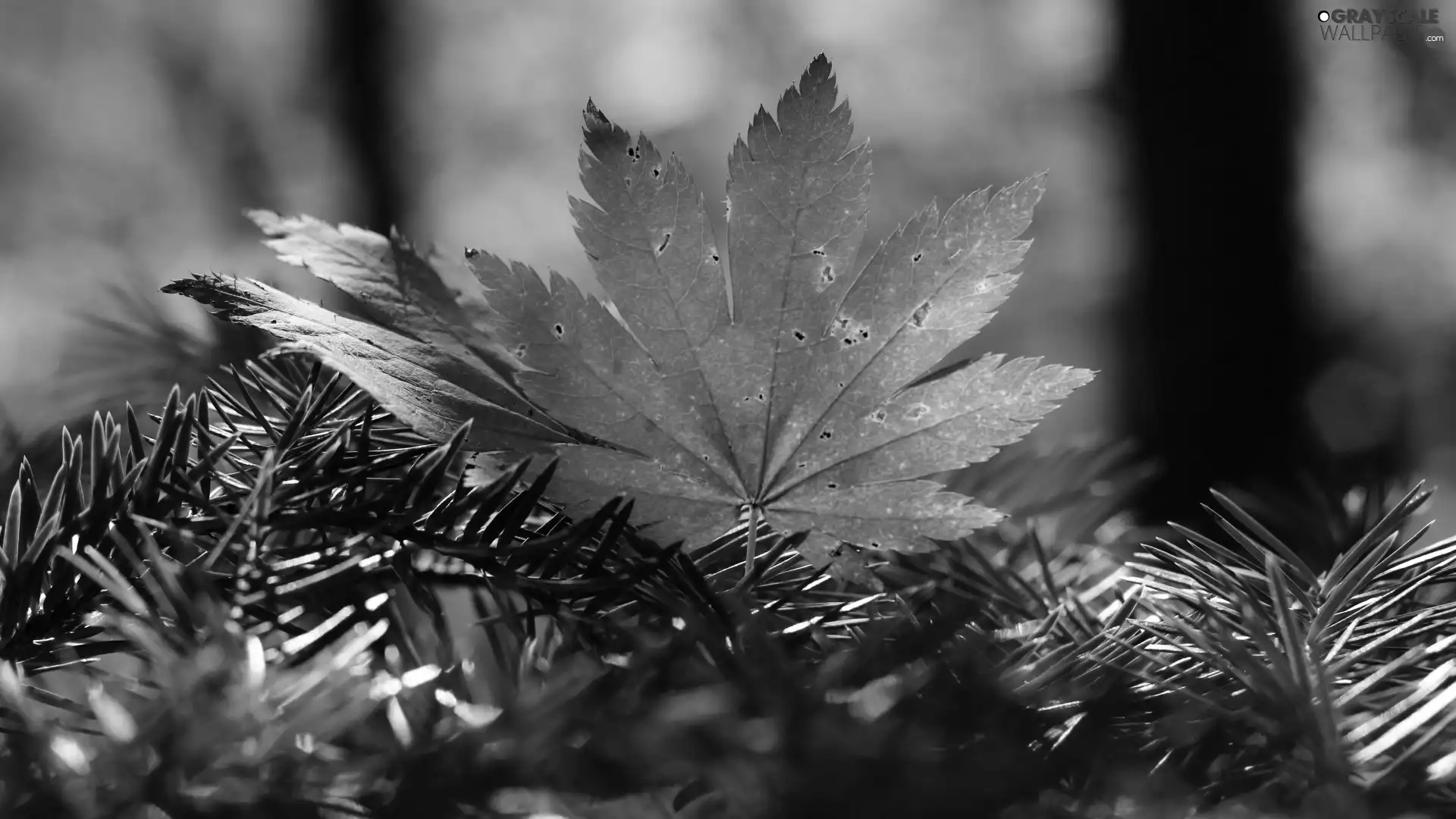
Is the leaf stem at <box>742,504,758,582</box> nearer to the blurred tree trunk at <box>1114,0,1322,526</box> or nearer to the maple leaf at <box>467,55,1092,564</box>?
the maple leaf at <box>467,55,1092,564</box>

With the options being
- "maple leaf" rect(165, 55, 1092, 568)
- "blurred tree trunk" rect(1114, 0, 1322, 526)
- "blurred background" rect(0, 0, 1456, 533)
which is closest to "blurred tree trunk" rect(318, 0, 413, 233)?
"blurred background" rect(0, 0, 1456, 533)

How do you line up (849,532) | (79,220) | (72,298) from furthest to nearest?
1. (79,220)
2. (72,298)
3. (849,532)

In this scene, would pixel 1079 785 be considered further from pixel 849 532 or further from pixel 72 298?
pixel 72 298

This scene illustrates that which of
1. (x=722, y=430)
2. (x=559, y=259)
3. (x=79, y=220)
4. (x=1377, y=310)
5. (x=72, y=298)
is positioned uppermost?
(x=79, y=220)

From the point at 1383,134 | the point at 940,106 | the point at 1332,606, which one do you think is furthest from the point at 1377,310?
the point at 1332,606

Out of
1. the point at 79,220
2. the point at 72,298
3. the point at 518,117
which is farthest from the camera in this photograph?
the point at 518,117

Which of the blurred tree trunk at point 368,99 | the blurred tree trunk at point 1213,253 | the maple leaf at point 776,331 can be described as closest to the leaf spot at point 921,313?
the maple leaf at point 776,331

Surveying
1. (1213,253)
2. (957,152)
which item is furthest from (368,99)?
(1213,253)

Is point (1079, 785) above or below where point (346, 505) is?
below

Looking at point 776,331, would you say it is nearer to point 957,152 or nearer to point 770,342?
point 770,342
